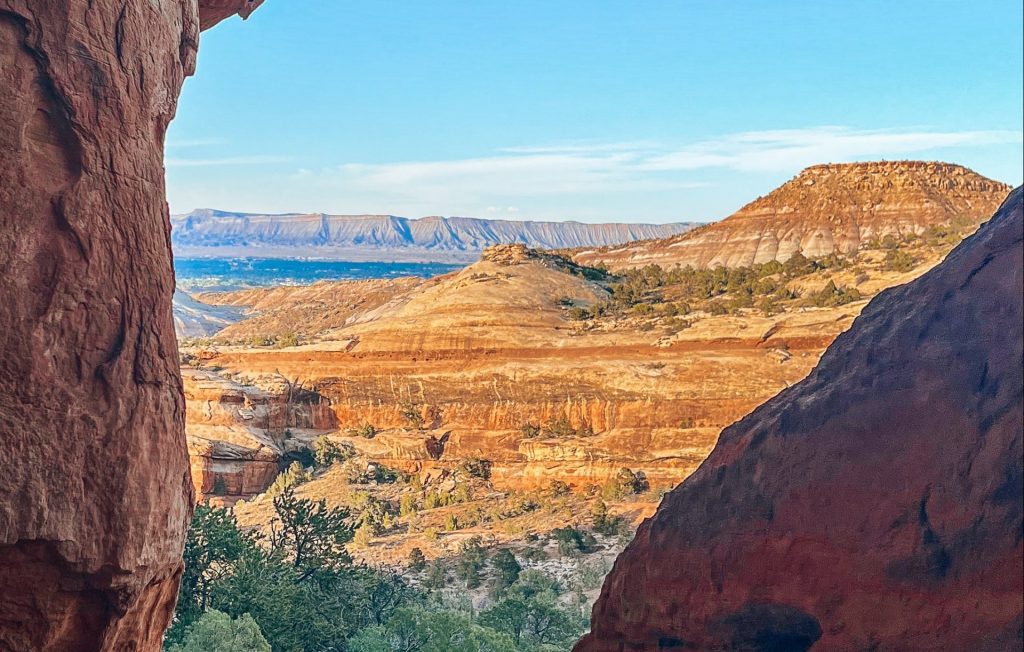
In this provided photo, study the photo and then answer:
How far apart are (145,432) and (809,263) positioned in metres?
42.5

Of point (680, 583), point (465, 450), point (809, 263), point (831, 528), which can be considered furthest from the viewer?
point (809, 263)

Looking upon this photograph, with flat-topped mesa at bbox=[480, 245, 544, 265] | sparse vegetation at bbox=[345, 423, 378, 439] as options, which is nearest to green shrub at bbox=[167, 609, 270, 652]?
sparse vegetation at bbox=[345, 423, 378, 439]

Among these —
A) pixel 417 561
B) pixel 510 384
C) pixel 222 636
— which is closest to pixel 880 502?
pixel 222 636

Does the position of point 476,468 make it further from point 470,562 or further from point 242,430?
point 470,562

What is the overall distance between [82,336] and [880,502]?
464cm

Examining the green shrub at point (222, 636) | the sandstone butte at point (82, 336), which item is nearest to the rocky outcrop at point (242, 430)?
the green shrub at point (222, 636)

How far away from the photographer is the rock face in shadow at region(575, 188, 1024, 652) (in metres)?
5.21

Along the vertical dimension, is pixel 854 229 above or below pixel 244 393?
above

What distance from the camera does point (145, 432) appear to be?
20.2 ft

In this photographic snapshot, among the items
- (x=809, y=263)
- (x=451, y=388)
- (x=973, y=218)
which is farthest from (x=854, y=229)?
(x=451, y=388)

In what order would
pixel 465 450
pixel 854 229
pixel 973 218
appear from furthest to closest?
pixel 854 229 → pixel 973 218 → pixel 465 450

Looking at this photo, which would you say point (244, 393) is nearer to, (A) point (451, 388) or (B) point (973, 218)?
(A) point (451, 388)

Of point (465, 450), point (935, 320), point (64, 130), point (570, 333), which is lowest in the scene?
point (465, 450)

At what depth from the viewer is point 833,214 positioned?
65.1 meters
